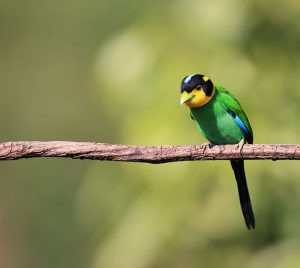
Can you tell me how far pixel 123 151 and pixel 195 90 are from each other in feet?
3.55

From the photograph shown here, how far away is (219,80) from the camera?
5941mm

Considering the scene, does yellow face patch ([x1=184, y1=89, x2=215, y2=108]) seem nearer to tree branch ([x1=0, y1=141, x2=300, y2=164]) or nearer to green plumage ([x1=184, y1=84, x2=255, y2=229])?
green plumage ([x1=184, y1=84, x2=255, y2=229])

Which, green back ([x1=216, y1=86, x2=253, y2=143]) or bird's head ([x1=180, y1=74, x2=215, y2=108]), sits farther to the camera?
green back ([x1=216, y1=86, x2=253, y2=143])

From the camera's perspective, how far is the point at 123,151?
3871 mm

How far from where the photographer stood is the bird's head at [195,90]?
15.8 feet

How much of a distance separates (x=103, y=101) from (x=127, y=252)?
121 centimetres

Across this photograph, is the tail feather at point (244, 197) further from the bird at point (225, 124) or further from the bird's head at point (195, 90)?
the bird's head at point (195, 90)

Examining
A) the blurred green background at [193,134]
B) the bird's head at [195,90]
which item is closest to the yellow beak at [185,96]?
the bird's head at [195,90]

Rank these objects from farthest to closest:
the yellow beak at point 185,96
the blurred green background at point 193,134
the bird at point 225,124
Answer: the blurred green background at point 193,134
the bird at point 225,124
the yellow beak at point 185,96

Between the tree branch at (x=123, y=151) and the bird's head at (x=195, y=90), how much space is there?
0.91 metres

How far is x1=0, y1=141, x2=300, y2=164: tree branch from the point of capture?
3.87 metres

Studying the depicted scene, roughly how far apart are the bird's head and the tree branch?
0.91 meters

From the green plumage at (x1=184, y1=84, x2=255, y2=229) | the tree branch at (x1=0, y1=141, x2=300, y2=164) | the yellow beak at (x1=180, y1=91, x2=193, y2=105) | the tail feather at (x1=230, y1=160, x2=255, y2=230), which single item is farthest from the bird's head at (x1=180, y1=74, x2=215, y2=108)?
the tree branch at (x1=0, y1=141, x2=300, y2=164)

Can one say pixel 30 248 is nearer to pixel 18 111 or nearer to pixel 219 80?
pixel 18 111
